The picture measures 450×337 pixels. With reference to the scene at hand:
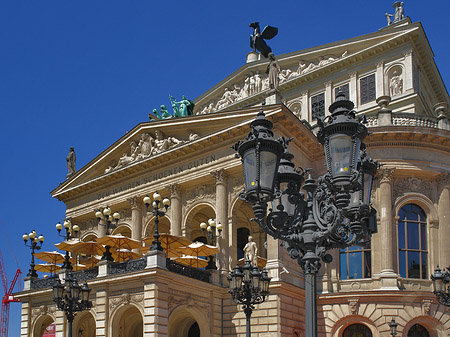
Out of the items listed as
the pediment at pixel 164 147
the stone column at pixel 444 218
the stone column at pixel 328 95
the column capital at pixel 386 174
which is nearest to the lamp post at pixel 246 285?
the pediment at pixel 164 147

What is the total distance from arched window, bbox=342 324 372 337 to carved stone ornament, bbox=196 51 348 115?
60.3ft

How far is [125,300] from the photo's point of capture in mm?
29688

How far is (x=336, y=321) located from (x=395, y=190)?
832cm

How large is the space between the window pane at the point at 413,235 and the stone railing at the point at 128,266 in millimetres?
15633

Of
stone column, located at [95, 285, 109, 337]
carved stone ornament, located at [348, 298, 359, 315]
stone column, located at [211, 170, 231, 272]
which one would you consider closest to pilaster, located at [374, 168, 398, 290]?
carved stone ornament, located at [348, 298, 359, 315]

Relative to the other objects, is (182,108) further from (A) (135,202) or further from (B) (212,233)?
(B) (212,233)

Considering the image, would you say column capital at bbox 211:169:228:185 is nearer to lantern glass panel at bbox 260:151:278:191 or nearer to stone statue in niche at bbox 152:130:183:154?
stone statue in niche at bbox 152:130:183:154

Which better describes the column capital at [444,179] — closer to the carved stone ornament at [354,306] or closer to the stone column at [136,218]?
the carved stone ornament at [354,306]

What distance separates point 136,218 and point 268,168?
29718mm

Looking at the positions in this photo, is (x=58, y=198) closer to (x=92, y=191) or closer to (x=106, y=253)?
(x=92, y=191)

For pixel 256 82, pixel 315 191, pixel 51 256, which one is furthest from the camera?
pixel 256 82

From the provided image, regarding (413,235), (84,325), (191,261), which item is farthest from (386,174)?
(84,325)

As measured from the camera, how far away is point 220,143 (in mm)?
35531

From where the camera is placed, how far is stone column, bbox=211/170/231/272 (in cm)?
3397
